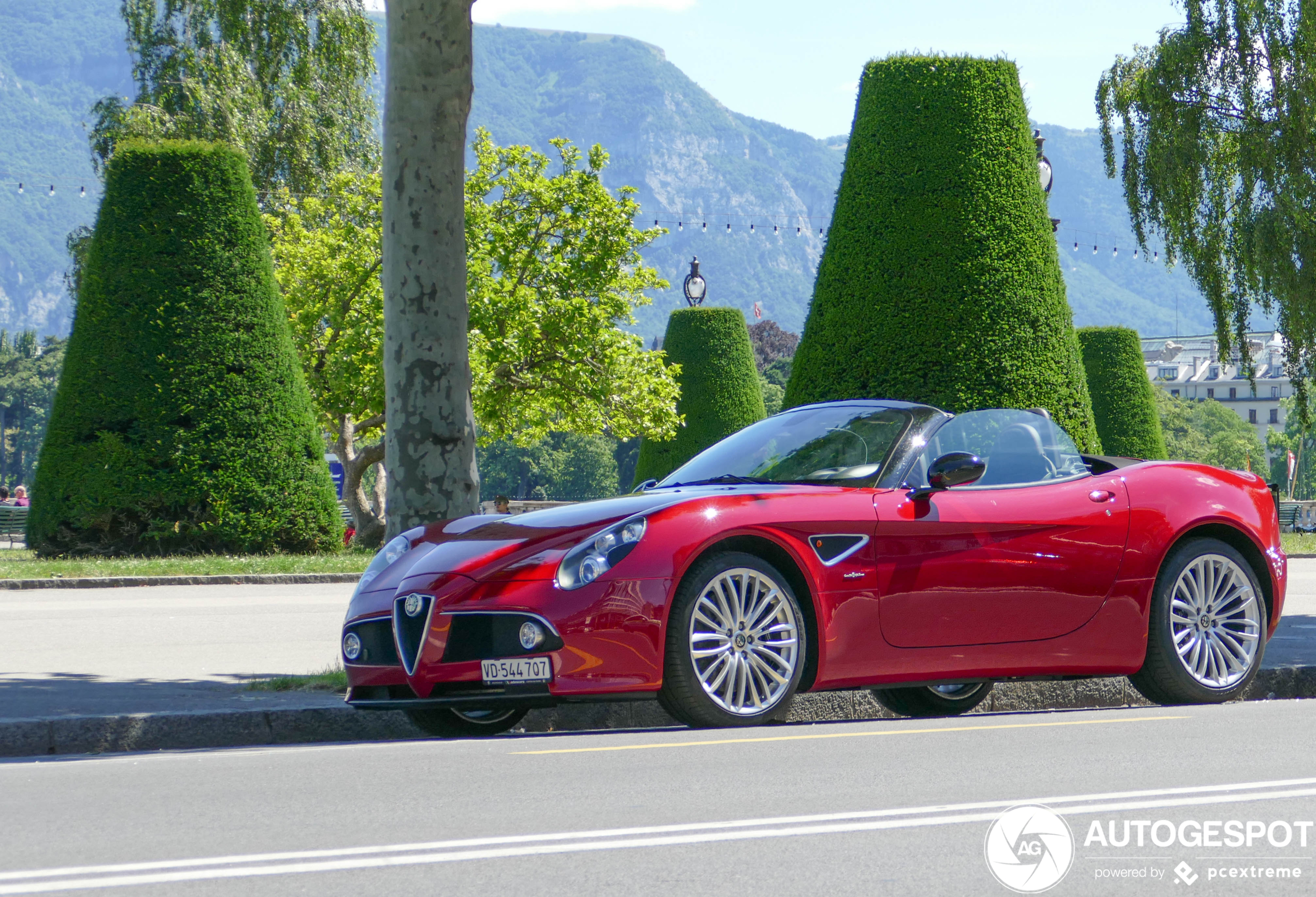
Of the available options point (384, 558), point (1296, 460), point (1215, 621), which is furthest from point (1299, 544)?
point (1296, 460)

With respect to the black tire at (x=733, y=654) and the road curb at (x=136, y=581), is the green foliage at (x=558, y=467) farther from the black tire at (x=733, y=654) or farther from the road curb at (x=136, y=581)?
the black tire at (x=733, y=654)

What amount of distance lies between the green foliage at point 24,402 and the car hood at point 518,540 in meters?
116

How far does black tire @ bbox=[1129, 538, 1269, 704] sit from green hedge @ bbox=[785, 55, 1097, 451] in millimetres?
4724

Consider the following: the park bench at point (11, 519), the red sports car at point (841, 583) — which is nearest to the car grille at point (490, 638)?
the red sports car at point (841, 583)

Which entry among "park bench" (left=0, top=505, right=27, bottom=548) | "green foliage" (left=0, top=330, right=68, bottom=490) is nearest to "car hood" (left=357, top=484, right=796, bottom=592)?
"park bench" (left=0, top=505, right=27, bottom=548)

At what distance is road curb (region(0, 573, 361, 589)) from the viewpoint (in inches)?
723

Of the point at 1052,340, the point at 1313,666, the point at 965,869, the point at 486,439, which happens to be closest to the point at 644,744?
the point at 965,869

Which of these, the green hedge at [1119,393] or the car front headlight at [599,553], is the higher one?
the car front headlight at [599,553]

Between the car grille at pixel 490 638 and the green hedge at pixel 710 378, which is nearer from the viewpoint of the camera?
the car grille at pixel 490 638

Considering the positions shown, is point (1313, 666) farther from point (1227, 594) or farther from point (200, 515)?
point (200, 515)

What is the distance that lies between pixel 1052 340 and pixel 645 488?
6.36m

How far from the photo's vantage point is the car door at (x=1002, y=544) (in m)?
7.19

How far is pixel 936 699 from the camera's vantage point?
27.4ft

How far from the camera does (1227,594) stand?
815 centimetres
